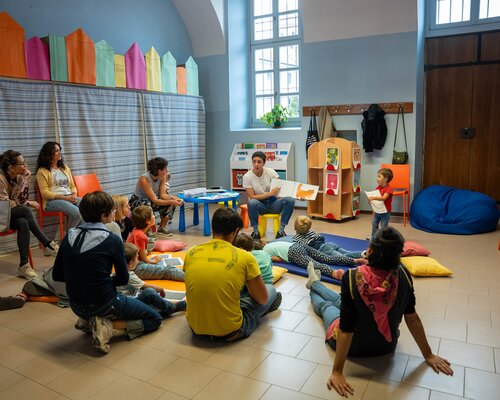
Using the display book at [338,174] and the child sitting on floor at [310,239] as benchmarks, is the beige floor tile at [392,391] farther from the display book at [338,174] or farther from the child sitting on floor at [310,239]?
the display book at [338,174]

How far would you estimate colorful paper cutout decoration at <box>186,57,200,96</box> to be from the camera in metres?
7.26

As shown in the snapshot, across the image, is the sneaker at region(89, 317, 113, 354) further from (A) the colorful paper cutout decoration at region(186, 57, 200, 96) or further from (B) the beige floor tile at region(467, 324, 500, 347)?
(A) the colorful paper cutout decoration at region(186, 57, 200, 96)

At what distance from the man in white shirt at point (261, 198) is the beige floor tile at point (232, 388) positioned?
121 inches

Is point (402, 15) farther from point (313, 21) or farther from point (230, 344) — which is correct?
point (230, 344)

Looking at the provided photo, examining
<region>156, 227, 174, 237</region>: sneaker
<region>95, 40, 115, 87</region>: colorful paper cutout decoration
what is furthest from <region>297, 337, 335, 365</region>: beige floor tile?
<region>95, 40, 115, 87</region>: colorful paper cutout decoration

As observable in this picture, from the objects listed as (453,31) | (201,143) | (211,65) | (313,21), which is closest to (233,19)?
(211,65)

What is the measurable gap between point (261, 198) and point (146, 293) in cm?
259

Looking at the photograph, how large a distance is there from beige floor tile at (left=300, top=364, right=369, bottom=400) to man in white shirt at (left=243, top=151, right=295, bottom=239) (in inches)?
120

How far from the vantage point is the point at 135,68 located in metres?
6.23

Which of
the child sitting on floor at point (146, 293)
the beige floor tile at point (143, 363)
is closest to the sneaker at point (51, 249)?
the child sitting on floor at point (146, 293)

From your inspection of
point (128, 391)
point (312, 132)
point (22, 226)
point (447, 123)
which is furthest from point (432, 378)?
point (447, 123)

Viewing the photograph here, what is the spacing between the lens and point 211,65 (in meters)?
7.99

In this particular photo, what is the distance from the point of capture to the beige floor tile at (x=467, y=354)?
2570 mm

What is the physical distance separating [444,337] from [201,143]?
560 cm
